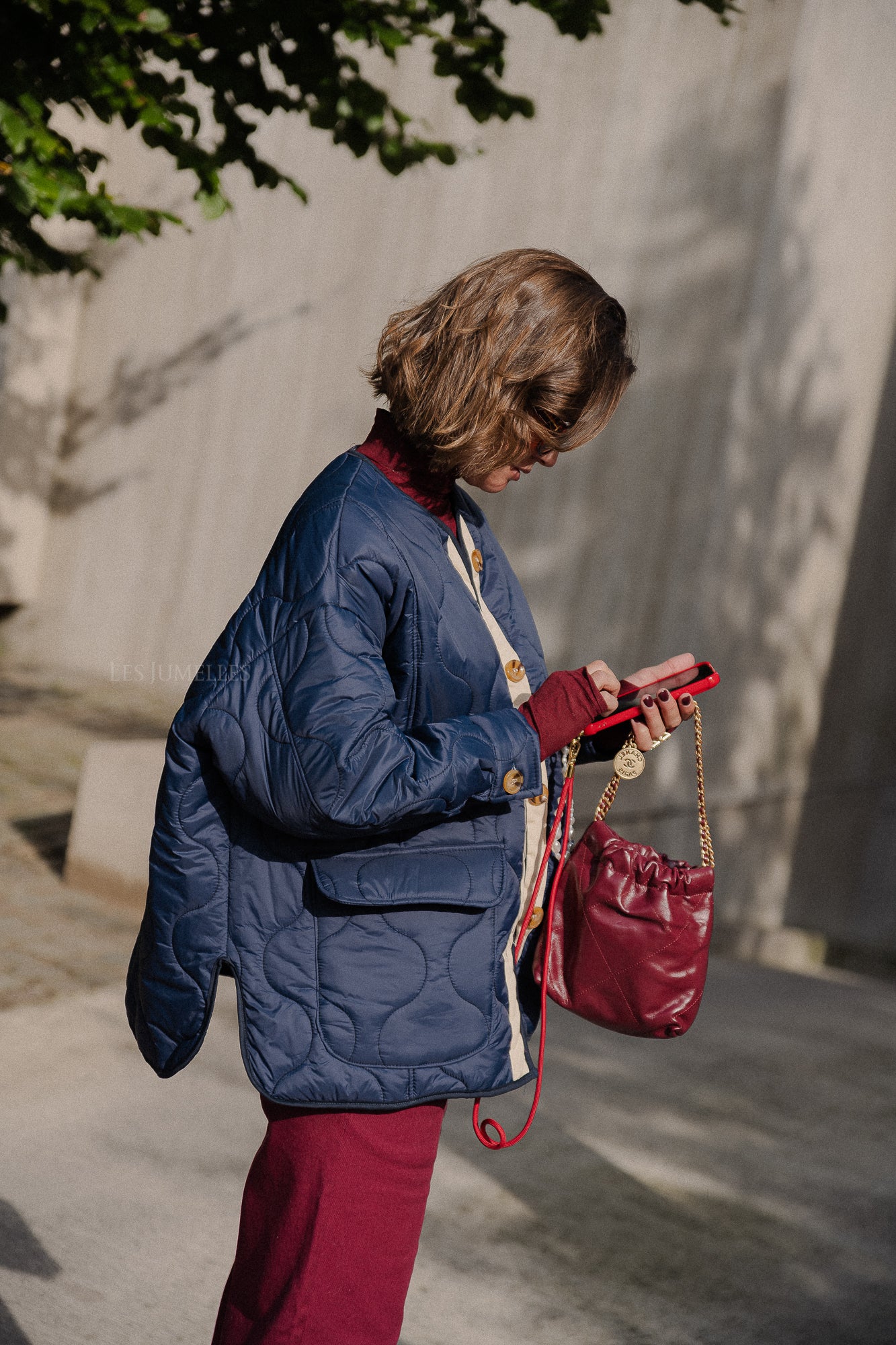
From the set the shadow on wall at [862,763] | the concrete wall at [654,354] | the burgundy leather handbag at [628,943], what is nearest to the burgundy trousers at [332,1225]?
the burgundy leather handbag at [628,943]

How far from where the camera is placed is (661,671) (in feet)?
7.16

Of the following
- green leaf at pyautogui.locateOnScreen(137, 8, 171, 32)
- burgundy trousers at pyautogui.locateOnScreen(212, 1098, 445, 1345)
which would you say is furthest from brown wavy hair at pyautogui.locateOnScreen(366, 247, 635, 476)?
green leaf at pyautogui.locateOnScreen(137, 8, 171, 32)

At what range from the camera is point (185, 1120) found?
3717mm

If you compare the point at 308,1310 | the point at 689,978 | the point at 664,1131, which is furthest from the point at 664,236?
the point at 308,1310

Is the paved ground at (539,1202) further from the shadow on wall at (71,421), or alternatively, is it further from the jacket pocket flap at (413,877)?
the shadow on wall at (71,421)

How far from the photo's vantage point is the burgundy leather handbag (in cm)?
218

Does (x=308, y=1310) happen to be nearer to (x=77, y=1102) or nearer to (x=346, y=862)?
(x=346, y=862)

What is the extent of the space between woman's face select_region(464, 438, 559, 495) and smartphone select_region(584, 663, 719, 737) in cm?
37

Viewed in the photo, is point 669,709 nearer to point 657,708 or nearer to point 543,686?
point 657,708

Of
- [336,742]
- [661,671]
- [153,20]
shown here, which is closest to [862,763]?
[153,20]

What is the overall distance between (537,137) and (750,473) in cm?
257

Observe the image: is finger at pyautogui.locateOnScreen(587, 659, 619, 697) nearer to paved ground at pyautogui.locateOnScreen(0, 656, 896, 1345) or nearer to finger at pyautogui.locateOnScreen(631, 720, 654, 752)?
finger at pyautogui.locateOnScreen(631, 720, 654, 752)

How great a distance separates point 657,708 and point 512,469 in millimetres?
446

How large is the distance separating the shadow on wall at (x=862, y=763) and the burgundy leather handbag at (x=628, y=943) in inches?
266
